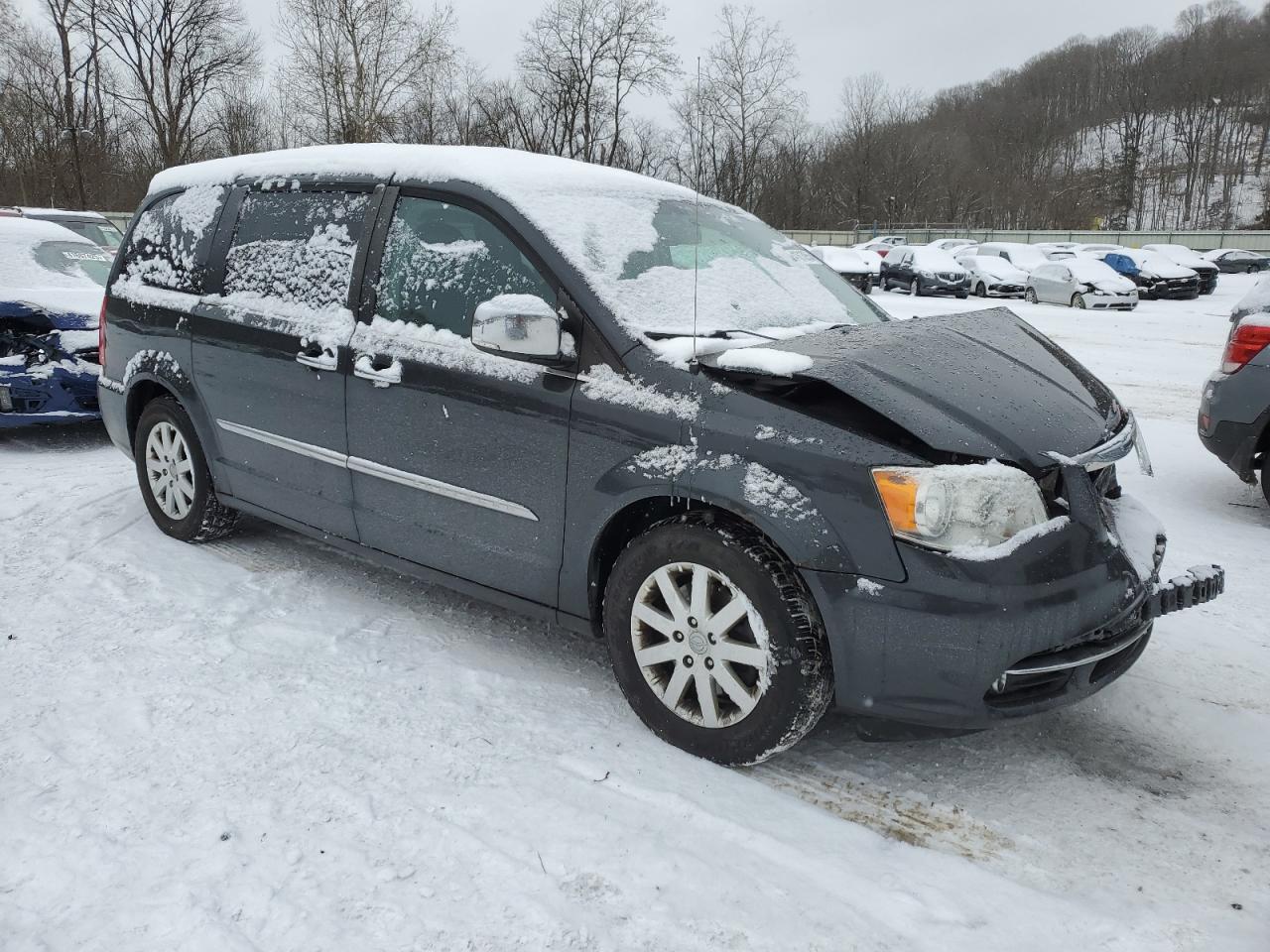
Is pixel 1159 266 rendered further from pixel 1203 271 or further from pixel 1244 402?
pixel 1244 402

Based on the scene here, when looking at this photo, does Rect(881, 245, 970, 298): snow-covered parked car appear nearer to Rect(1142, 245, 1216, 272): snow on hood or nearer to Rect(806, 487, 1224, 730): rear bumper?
Rect(1142, 245, 1216, 272): snow on hood

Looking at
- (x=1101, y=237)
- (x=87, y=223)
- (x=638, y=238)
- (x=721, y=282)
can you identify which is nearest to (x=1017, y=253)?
(x=1101, y=237)

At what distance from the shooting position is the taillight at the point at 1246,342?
5.30 metres

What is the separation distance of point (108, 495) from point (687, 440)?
167 inches

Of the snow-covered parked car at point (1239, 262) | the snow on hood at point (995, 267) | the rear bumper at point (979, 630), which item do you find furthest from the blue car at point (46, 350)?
the snow-covered parked car at point (1239, 262)

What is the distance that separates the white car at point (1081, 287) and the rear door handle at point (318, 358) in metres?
22.7

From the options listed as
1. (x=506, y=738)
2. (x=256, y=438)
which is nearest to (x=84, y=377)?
(x=256, y=438)

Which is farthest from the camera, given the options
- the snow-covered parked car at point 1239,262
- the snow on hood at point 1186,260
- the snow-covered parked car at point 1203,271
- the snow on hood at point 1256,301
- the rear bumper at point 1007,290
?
the snow-covered parked car at point 1239,262

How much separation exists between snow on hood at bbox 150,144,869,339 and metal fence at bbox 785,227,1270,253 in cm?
4961

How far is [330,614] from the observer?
12.9ft

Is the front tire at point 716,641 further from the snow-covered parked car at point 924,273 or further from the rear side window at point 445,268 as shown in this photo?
the snow-covered parked car at point 924,273

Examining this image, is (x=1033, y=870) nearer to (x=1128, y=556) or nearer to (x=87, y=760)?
(x=1128, y=556)

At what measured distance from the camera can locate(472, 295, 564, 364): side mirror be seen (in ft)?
9.91

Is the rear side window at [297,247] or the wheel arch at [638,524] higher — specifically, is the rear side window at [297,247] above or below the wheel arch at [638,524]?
above
